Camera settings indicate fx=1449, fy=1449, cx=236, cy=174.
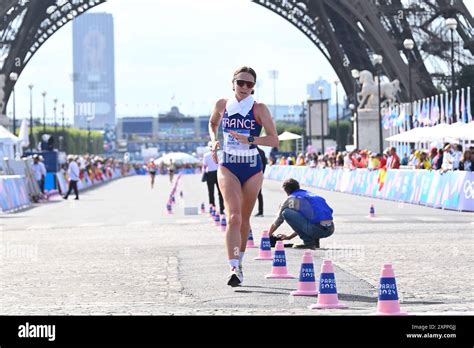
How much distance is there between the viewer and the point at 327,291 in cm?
1059

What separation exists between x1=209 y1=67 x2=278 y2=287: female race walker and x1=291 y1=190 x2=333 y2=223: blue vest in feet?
14.0

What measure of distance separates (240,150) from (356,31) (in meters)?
61.5

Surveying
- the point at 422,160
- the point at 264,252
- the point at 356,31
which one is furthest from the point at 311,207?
the point at 356,31

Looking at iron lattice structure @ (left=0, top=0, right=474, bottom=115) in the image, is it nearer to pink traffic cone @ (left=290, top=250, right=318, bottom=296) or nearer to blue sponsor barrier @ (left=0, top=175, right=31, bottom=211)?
blue sponsor barrier @ (left=0, top=175, right=31, bottom=211)

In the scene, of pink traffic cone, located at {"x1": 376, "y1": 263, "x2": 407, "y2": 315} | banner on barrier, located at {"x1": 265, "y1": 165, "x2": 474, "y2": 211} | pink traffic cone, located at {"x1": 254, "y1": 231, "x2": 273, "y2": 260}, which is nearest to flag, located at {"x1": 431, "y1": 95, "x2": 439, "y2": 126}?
banner on barrier, located at {"x1": 265, "y1": 165, "x2": 474, "y2": 211}

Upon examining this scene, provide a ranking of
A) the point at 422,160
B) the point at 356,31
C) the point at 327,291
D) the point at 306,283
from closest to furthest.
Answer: the point at 327,291
the point at 306,283
the point at 422,160
the point at 356,31

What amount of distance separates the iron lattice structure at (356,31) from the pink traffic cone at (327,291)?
52.1m

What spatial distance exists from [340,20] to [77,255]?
6272cm

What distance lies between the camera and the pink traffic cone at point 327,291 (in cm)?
1053

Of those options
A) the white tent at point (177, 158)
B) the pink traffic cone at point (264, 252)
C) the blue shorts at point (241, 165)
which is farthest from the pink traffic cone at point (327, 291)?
the white tent at point (177, 158)

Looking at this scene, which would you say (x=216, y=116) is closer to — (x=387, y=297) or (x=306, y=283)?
(x=306, y=283)

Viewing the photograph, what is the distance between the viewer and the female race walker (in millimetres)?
12836

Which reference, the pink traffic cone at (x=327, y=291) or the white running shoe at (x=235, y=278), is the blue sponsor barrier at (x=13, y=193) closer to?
the white running shoe at (x=235, y=278)

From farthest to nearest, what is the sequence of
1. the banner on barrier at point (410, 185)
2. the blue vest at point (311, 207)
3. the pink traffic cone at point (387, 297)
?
the banner on barrier at point (410, 185) < the blue vest at point (311, 207) < the pink traffic cone at point (387, 297)
